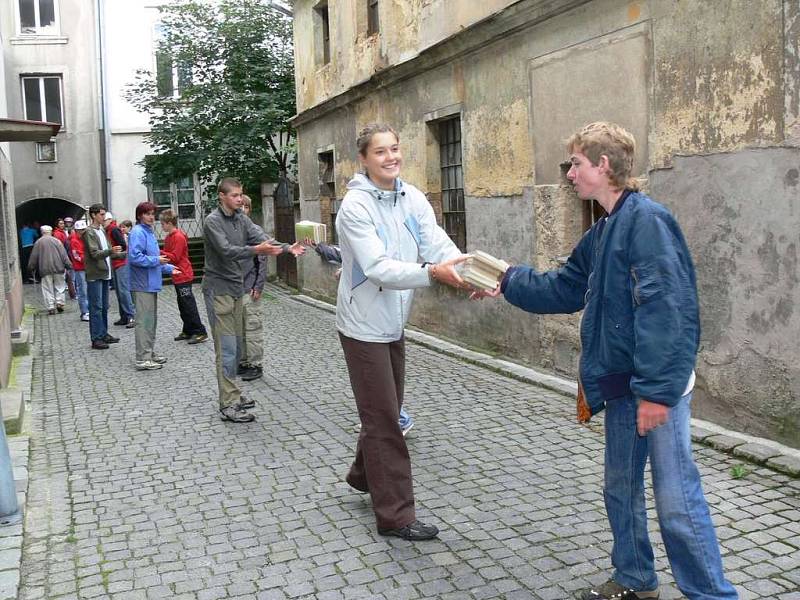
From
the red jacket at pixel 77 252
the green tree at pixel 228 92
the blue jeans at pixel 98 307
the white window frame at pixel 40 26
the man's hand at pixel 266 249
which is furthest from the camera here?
the white window frame at pixel 40 26

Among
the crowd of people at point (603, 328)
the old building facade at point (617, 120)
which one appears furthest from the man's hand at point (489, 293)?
the old building facade at point (617, 120)

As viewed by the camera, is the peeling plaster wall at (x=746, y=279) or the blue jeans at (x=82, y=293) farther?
the blue jeans at (x=82, y=293)

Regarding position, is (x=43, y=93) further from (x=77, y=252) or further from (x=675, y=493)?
(x=675, y=493)

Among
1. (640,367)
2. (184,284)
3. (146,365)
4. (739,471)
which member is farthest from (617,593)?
(184,284)

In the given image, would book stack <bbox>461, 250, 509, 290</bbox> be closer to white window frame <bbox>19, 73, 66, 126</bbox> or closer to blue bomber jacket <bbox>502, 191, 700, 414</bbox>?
blue bomber jacket <bbox>502, 191, 700, 414</bbox>

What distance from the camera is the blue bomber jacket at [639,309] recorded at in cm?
303

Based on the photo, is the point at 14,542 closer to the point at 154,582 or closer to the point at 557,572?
the point at 154,582

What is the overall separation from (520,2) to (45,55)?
21.2 metres

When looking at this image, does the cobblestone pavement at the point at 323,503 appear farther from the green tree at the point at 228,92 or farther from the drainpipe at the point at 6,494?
the green tree at the point at 228,92

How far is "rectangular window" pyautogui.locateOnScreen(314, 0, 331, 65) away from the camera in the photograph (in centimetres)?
1688

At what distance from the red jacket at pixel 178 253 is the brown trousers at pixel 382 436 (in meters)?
8.09

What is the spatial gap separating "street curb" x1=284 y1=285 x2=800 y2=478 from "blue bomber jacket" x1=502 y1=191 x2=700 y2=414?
2.57 metres

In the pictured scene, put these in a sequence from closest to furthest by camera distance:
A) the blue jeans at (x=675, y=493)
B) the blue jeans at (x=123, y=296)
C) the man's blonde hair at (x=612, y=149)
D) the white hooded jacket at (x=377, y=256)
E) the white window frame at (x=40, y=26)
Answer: the blue jeans at (x=675, y=493) < the man's blonde hair at (x=612, y=149) < the white hooded jacket at (x=377, y=256) < the blue jeans at (x=123, y=296) < the white window frame at (x=40, y=26)

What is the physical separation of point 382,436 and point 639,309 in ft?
5.64
